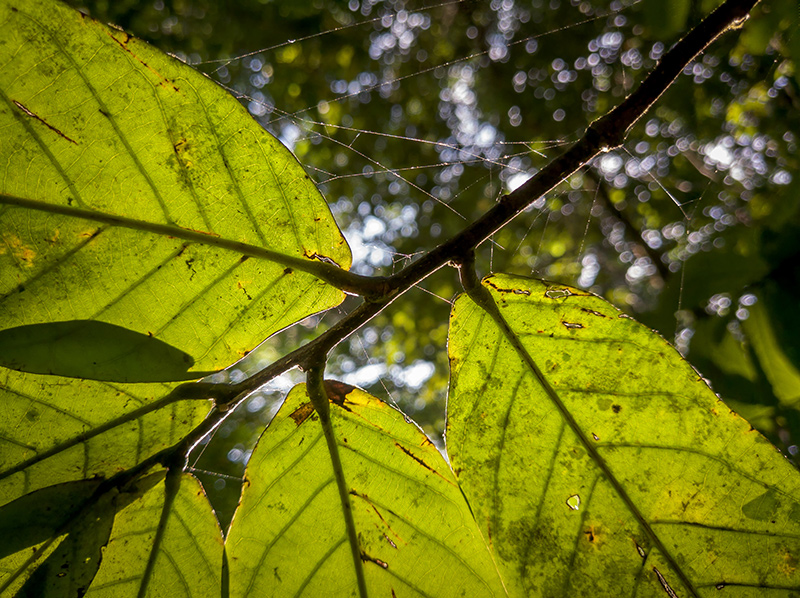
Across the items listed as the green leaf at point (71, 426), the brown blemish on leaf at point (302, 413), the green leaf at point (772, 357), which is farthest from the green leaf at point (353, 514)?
the green leaf at point (772, 357)

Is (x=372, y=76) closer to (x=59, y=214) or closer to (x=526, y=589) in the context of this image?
(x=59, y=214)

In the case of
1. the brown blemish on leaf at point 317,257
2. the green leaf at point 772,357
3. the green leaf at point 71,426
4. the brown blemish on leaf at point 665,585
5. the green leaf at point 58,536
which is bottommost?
Result: the green leaf at point 58,536

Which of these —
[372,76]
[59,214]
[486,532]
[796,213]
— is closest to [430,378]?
[372,76]

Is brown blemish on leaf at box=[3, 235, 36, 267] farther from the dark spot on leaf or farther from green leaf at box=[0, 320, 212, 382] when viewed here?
the dark spot on leaf

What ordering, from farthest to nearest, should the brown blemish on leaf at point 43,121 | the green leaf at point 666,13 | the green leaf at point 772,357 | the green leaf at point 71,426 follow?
the green leaf at point 666,13 → the green leaf at point 772,357 → the green leaf at point 71,426 → the brown blemish on leaf at point 43,121

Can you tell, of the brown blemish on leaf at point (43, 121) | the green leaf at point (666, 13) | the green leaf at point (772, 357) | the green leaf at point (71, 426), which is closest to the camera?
the brown blemish on leaf at point (43, 121)

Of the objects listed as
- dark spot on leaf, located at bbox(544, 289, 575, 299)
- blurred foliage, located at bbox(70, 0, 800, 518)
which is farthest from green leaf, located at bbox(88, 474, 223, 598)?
blurred foliage, located at bbox(70, 0, 800, 518)

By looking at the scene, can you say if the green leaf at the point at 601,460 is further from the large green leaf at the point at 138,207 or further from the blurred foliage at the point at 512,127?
the blurred foliage at the point at 512,127
